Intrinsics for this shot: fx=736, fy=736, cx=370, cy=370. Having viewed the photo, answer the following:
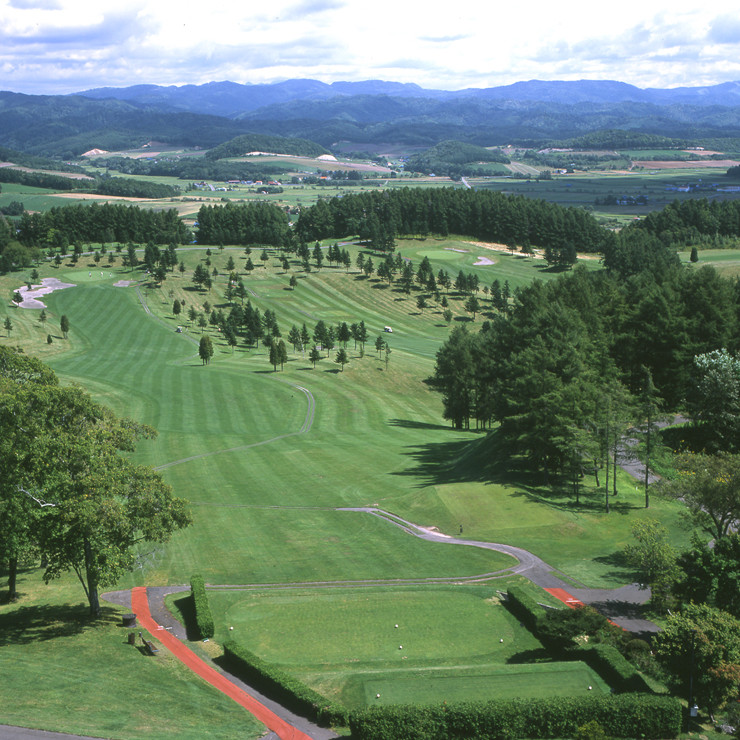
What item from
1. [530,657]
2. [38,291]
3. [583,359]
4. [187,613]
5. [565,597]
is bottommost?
[530,657]

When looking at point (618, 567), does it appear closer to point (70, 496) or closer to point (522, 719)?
point (522, 719)

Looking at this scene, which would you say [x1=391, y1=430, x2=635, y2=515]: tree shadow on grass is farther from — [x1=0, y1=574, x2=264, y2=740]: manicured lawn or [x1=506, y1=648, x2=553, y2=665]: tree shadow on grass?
[x1=0, y1=574, x2=264, y2=740]: manicured lawn

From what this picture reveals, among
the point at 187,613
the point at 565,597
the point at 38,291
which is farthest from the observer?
the point at 38,291

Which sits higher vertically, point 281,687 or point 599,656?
point 599,656

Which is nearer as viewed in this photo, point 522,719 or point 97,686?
point 522,719

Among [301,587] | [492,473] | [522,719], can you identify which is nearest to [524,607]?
[522,719]

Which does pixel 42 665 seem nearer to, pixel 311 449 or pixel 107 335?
pixel 311 449

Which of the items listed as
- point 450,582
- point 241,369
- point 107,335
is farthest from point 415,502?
point 107,335
